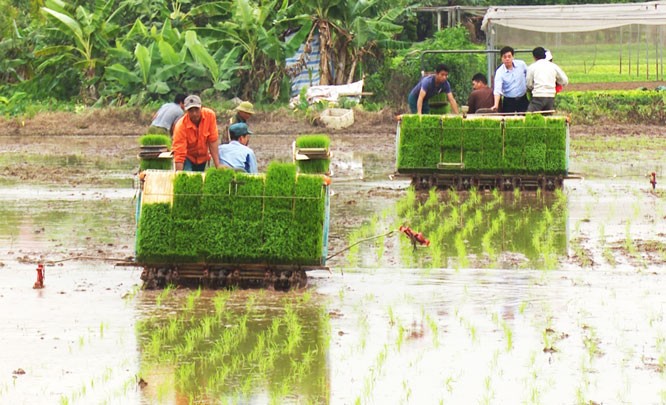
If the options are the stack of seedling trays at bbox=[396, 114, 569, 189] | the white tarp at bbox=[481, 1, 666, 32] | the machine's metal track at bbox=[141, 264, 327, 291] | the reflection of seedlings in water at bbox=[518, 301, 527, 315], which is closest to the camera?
the reflection of seedlings in water at bbox=[518, 301, 527, 315]

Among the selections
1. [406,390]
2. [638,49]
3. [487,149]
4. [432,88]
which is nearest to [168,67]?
[638,49]

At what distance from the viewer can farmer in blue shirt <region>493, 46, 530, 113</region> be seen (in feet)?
56.9

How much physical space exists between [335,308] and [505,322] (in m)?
1.28

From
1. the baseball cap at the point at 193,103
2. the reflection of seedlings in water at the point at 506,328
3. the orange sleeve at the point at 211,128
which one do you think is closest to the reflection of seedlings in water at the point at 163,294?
the orange sleeve at the point at 211,128

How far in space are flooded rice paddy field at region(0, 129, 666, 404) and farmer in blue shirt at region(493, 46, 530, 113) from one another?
272 centimetres

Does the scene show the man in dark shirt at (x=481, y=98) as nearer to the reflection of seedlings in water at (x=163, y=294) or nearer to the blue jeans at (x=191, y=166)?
the blue jeans at (x=191, y=166)

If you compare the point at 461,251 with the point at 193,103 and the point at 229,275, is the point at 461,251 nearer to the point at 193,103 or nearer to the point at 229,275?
the point at 229,275

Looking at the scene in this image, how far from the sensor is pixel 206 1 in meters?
32.7

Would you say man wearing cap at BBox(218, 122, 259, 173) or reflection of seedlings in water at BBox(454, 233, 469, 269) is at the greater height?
man wearing cap at BBox(218, 122, 259, 173)

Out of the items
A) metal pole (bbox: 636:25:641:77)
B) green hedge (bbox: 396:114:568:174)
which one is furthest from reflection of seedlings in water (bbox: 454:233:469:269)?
metal pole (bbox: 636:25:641:77)

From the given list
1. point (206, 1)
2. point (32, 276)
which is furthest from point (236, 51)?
point (32, 276)

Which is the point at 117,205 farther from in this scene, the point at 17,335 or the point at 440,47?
the point at 440,47

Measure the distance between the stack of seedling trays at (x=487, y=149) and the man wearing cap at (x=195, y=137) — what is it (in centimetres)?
556

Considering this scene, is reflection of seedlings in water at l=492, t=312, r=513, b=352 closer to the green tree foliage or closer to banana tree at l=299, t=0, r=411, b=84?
the green tree foliage
